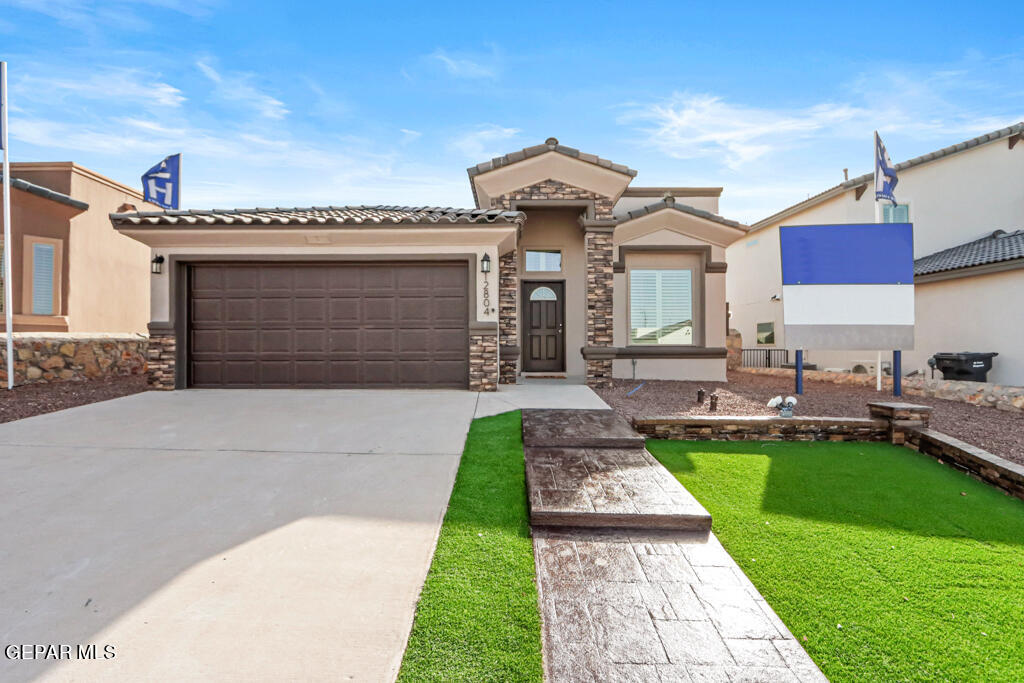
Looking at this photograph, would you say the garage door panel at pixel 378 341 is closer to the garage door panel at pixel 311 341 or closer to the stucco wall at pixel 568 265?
the garage door panel at pixel 311 341

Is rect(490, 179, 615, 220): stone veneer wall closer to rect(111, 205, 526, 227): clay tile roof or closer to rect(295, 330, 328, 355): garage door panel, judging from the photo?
rect(111, 205, 526, 227): clay tile roof

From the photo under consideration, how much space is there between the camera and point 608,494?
3.61 metres

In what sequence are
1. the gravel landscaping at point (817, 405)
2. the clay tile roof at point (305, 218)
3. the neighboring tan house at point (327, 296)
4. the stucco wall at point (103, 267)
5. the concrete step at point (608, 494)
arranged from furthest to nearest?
the stucco wall at point (103, 267) < the neighboring tan house at point (327, 296) < the clay tile roof at point (305, 218) < the gravel landscaping at point (817, 405) < the concrete step at point (608, 494)

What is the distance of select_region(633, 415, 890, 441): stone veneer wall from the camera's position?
5793 mm

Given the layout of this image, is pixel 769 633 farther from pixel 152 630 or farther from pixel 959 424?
pixel 959 424

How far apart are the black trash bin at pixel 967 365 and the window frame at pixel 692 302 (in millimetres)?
4809

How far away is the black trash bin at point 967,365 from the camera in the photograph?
9227mm

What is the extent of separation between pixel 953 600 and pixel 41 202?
54.4ft

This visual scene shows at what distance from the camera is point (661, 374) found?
11.5 meters

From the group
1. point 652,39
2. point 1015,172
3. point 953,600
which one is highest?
point 652,39

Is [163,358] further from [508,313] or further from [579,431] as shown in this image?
[579,431]

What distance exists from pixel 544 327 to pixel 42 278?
484 inches

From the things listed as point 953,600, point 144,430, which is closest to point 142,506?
point 144,430

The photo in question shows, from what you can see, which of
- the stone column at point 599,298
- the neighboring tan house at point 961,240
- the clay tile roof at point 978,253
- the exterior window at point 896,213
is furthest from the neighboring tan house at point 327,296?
the exterior window at point 896,213
